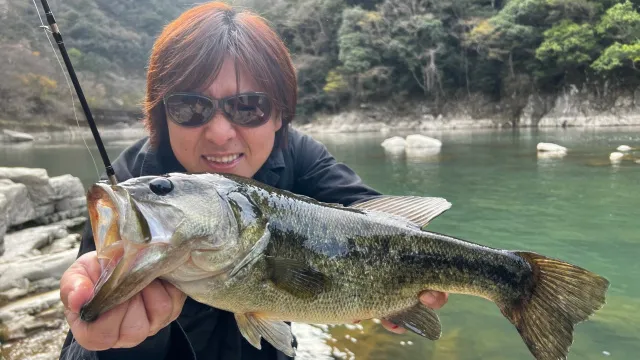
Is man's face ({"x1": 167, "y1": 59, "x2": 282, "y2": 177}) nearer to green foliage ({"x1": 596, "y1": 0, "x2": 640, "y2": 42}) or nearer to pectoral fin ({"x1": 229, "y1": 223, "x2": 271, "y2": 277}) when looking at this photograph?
pectoral fin ({"x1": 229, "y1": 223, "x2": 271, "y2": 277})

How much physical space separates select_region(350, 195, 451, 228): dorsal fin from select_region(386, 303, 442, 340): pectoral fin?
1.36 ft

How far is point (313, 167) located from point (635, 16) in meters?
45.9

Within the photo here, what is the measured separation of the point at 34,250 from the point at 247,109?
8121mm

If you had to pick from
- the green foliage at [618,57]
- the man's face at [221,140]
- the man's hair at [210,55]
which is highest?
the green foliage at [618,57]

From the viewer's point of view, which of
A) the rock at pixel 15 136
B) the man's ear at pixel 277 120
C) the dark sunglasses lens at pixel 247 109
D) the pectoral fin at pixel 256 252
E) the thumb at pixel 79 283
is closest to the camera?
the thumb at pixel 79 283

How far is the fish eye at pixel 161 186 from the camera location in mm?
1673

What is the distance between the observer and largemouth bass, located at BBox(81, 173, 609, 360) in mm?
1520

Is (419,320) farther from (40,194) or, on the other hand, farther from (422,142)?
(422,142)

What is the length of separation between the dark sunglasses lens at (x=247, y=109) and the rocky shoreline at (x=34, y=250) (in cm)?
418

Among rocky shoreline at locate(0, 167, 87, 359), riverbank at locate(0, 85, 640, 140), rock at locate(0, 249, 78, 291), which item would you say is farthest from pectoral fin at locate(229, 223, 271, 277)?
riverbank at locate(0, 85, 640, 140)

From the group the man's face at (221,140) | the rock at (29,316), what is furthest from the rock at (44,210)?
the man's face at (221,140)

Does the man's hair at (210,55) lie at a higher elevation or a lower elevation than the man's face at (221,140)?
higher

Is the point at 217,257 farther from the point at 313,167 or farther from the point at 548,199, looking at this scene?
the point at 548,199

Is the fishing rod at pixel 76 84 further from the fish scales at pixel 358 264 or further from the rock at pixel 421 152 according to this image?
the rock at pixel 421 152
